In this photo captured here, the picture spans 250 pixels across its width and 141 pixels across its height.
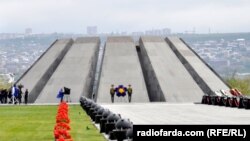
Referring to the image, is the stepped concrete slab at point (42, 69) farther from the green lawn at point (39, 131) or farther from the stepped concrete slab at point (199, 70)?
the green lawn at point (39, 131)

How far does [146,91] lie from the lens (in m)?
65.4

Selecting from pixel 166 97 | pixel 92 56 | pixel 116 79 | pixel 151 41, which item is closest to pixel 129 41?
pixel 151 41

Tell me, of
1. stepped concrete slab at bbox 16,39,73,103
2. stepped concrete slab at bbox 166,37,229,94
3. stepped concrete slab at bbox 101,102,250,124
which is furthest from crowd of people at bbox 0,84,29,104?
stepped concrete slab at bbox 101,102,250,124

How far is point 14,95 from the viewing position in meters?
61.9

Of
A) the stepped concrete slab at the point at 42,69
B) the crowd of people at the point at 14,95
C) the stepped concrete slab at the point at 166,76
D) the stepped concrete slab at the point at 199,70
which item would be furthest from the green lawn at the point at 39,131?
the stepped concrete slab at the point at 199,70

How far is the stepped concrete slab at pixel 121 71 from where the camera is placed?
64.9m

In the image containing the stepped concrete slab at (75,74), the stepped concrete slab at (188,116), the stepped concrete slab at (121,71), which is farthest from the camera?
the stepped concrete slab at (75,74)

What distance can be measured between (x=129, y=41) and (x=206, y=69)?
1263 cm

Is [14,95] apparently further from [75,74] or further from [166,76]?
[166,76]

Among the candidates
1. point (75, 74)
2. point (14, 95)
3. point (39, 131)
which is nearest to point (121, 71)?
point (75, 74)

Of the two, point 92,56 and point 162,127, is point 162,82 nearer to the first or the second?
point 92,56

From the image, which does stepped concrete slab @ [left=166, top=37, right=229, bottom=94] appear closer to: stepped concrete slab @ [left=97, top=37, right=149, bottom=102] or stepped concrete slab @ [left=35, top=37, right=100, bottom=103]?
stepped concrete slab @ [left=97, top=37, right=149, bottom=102]

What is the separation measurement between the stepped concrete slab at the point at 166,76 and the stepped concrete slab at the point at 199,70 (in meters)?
0.75

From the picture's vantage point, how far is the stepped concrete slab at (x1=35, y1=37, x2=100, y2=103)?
6525cm
